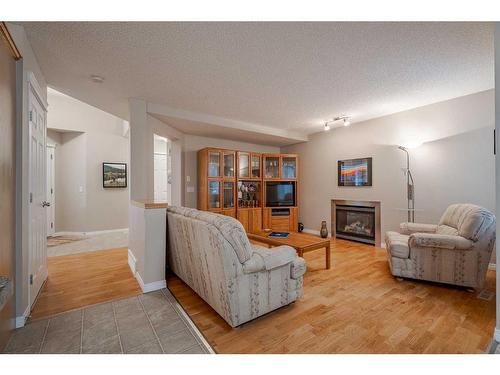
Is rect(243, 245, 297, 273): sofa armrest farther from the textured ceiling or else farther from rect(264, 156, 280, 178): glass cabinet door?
rect(264, 156, 280, 178): glass cabinet door

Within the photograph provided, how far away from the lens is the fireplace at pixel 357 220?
4387 mm

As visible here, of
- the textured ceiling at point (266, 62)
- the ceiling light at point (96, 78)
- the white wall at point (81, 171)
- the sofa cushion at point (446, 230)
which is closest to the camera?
the textured ceiling at point (266, 62)

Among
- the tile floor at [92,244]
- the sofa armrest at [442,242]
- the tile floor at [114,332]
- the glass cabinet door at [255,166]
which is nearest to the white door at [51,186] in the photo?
the tile floor at [92,244]

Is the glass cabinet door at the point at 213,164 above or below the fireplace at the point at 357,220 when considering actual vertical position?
Answer: above

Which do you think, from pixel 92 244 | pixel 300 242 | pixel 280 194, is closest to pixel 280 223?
pixel 280 194

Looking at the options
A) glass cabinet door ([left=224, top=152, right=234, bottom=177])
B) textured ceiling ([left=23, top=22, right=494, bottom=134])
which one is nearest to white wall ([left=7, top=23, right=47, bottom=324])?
textured ceiling ([left=23, top=22, right=494, bottom=134])

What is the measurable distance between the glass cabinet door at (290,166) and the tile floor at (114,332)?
4050 mm

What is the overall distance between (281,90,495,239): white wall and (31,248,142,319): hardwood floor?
4128 mm

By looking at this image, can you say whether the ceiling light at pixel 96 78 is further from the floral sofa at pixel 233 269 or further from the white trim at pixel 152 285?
the white trim at pixel 152 285

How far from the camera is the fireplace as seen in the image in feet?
14.4

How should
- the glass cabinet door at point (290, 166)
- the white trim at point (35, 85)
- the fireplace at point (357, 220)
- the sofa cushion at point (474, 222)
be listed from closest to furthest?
1. the white trim at point (35, 85)
2. the sofa cushion at point (474, 222)
3. the fireplace at point (357, 220)
4. the glass cabinet door at point (290, 166)

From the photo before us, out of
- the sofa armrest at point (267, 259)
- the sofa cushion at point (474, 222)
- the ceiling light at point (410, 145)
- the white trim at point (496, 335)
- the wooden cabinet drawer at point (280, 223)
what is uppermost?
the ceiling light at point (410, 145)

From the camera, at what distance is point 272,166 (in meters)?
5.49
